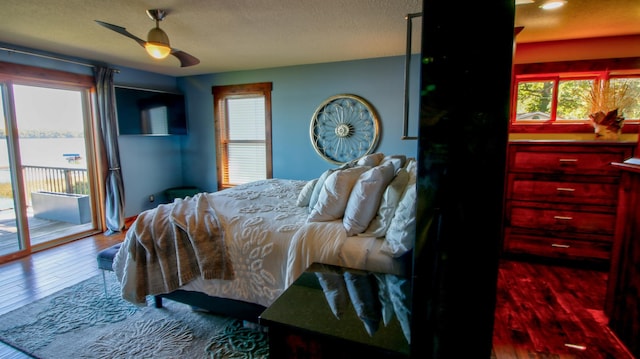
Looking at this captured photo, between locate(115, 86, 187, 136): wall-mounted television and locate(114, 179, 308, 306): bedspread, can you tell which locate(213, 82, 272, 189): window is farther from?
locate(114, 179, 308, 306): bedspread

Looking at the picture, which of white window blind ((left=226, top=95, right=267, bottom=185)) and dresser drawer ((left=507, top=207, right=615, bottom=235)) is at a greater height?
white window blind ((left=226, top=95, right=267, bottom=185))

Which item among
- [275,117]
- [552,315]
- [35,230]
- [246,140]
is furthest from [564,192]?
[35,230]

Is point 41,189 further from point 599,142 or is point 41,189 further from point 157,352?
point 599,142

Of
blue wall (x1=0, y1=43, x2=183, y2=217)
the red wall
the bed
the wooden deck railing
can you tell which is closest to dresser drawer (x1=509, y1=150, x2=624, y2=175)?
the red wall

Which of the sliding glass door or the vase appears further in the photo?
the sliding glass door

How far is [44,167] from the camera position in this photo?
4309mm

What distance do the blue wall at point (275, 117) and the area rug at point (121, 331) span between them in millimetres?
2568

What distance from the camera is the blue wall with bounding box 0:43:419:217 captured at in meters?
4.23

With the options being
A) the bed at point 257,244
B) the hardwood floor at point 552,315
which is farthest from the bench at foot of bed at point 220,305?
the hardwood floor at point 552,315

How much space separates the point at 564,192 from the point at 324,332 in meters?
3.10

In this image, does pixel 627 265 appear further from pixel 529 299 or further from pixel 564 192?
pixel 564 192

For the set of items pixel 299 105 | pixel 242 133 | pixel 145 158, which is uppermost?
pixel 299 105

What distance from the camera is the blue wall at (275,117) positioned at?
166 inches

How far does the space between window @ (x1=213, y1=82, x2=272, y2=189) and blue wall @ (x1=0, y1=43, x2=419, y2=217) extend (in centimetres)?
13
